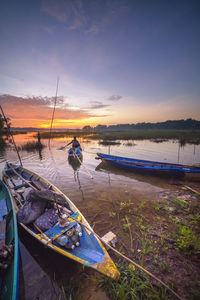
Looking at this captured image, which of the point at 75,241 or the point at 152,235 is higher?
the point at 75,241

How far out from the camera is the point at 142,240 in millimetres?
3461

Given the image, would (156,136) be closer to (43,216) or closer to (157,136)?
(157,136)

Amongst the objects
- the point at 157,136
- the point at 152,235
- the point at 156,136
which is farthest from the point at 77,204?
the point at 157,136

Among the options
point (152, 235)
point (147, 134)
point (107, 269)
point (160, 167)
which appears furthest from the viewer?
point (147, 134)

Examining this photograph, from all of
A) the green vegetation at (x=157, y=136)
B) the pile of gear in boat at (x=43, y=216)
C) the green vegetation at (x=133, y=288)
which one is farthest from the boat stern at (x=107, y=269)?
the green vegetation at (x=157, y=136)

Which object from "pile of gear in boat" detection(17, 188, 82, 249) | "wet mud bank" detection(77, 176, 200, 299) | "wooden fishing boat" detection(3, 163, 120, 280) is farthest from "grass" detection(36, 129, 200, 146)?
"pile of gear in boat" detection(17, 188, 82, 249)

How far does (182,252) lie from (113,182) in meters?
5.31

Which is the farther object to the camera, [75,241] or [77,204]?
[77,204]

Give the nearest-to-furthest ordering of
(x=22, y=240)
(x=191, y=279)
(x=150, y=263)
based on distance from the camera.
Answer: (x=191, y=279)
(x=150, y=263)
(x=22, y=240)

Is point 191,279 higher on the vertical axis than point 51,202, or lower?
lower

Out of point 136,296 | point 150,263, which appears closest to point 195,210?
point 150,263

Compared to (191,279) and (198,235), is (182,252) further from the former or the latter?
(198,235)

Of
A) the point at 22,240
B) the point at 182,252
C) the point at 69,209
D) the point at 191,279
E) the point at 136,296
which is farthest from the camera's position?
the point at 69,209

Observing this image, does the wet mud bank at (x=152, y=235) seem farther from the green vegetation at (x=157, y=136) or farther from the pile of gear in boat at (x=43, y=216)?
the green vegetation at (x=157, y=136)
